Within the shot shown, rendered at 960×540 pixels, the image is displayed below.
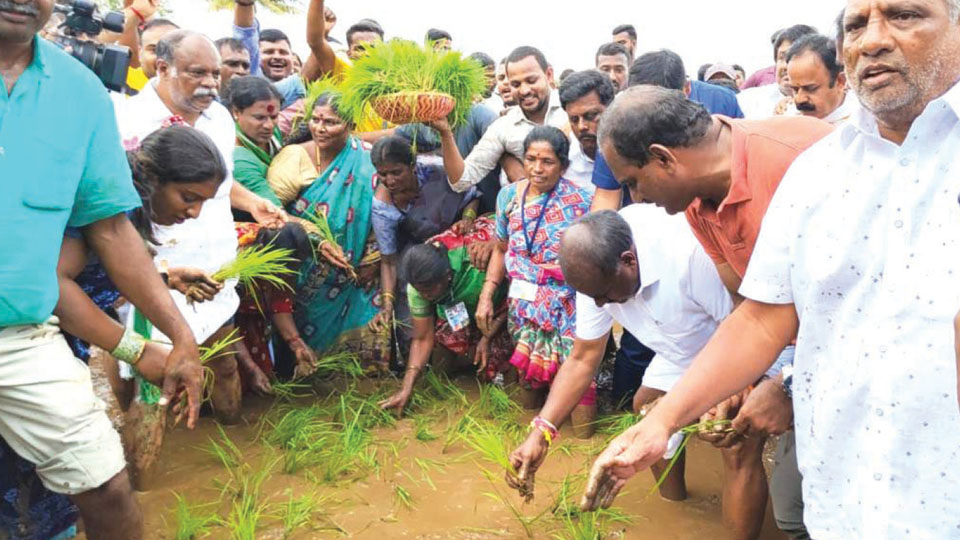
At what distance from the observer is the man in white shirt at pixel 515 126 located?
425cm

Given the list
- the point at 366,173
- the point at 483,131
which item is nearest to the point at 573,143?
the point at 483,131

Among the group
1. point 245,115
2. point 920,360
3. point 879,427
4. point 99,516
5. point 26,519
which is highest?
point 920,360

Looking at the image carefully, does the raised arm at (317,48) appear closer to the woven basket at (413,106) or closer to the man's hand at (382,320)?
the woven basket at (413,106)

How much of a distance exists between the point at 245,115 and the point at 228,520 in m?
2.23

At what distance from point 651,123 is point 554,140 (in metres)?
1.62

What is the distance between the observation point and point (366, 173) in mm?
4422

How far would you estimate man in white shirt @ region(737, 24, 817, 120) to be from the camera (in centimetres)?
458

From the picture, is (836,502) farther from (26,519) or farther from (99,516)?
(26,519)

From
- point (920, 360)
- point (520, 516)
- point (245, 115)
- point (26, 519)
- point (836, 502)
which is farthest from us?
point (245, 115)

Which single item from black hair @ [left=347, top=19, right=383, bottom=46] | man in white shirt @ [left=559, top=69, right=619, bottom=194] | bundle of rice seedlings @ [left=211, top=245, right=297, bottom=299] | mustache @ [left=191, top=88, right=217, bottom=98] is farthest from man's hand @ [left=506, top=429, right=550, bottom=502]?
black hair @ [left=347, top=19, right=383, bottom=46]

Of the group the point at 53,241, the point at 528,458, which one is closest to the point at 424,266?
the point at 528,458

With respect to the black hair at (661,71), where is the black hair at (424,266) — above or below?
below

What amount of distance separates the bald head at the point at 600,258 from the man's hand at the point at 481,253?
148 centimetres

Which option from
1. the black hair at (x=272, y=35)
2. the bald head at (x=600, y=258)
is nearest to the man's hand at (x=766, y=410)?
the bald head at (x=600, y=258)
